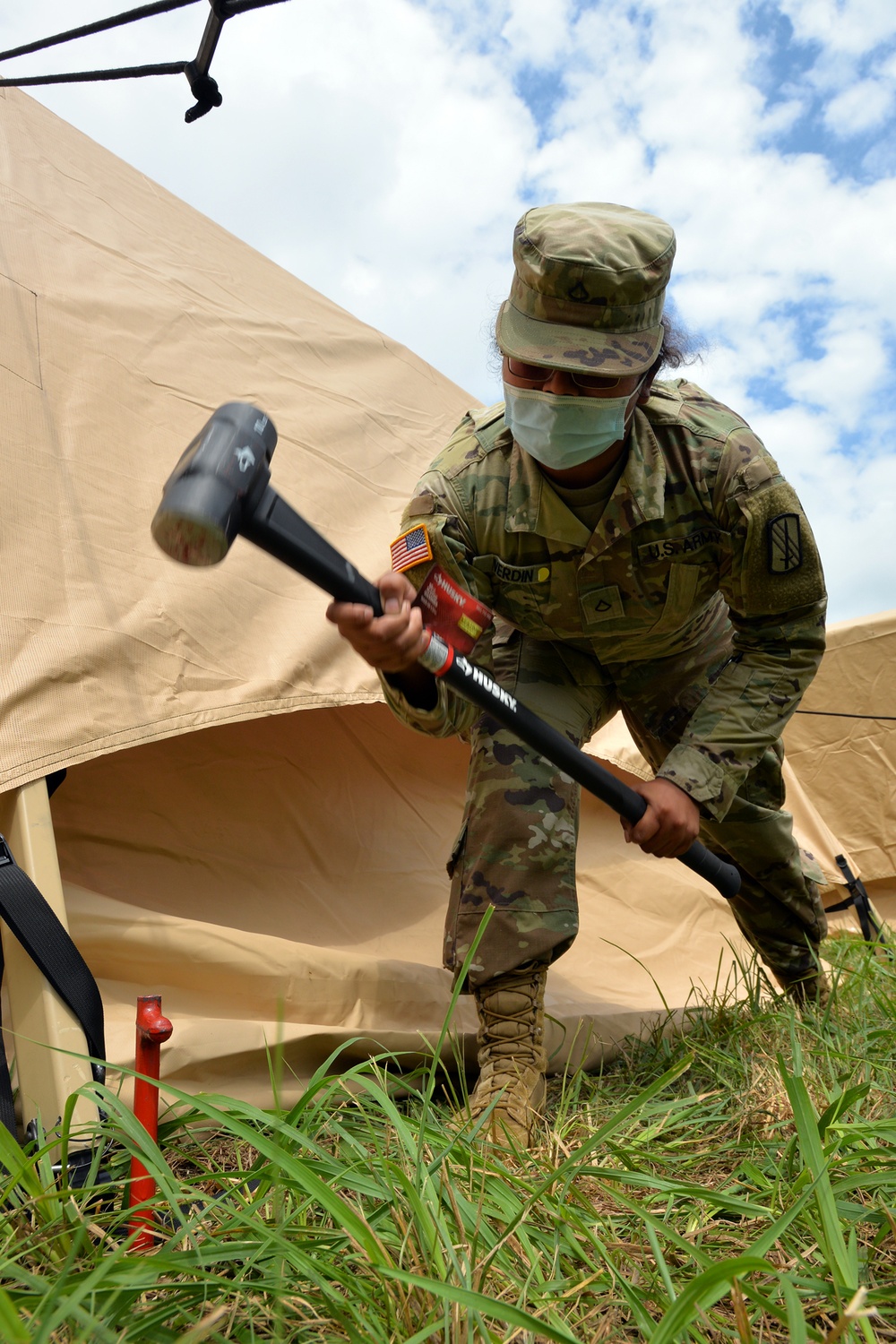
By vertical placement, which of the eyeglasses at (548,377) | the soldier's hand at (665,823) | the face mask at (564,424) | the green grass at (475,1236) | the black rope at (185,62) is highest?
the black rope at (185,62)

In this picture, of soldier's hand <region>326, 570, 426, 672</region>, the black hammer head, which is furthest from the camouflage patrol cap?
the black hammer head

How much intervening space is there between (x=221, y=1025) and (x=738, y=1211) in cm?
77

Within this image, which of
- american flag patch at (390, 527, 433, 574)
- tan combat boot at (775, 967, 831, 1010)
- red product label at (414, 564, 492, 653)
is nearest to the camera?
red product label at (414, 564, 492, 653)

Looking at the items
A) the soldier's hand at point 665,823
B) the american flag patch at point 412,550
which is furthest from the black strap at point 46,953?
the soldier's hand at point 665,823

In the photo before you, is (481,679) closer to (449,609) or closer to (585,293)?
(449,609)

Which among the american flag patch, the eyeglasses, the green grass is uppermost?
the eyeglasses

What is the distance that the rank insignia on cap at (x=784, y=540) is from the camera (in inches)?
57.1

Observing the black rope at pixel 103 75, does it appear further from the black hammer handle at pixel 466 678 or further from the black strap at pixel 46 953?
the black strap at pixel 46 953

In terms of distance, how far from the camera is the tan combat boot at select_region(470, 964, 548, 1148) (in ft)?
4.38

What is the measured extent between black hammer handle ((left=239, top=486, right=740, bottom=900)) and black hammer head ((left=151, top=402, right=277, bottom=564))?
0.11ft

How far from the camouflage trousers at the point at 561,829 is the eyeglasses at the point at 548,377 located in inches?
17.6

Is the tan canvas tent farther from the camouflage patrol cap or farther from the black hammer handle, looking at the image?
the camouflage patrol cap

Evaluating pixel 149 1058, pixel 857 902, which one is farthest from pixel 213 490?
pixel 857 902

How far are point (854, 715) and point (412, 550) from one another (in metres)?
2.10
